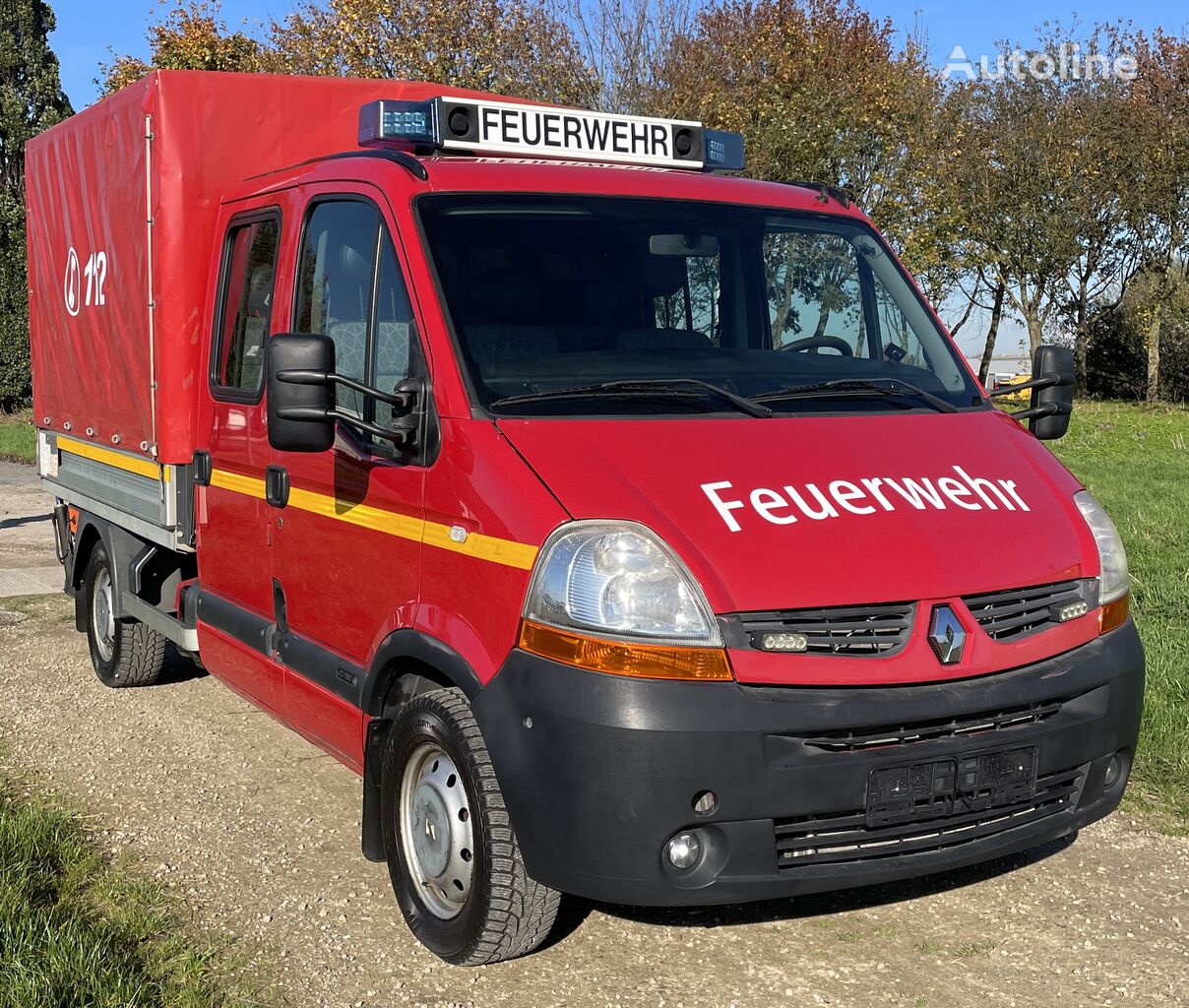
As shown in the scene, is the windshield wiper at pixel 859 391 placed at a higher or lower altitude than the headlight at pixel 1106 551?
higher

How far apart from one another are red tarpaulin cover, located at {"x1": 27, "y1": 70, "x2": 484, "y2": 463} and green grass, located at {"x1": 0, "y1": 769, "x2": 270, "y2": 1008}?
5.78ft

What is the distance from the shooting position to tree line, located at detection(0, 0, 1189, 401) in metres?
22.5

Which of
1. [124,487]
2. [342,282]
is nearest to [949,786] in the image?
[342,282]

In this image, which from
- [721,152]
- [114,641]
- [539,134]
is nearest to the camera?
[539,134]

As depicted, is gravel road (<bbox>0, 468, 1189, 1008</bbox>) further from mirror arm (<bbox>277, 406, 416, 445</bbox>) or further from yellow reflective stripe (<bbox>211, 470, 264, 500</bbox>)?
mirror arm (<bbox>277, 406, 416, 445</bbox>)

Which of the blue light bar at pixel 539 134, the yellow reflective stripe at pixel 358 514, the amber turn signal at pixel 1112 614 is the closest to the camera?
the amber turn signal at pixel 1112 614

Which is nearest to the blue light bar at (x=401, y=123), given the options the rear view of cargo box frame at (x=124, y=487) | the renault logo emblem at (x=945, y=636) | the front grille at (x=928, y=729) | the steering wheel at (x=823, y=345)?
the steering wheel at (x=823, y=345)

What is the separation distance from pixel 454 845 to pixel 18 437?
21.5 m

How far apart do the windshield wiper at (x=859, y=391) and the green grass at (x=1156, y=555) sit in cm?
190

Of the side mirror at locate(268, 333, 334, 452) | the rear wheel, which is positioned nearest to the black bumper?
the side mirror at locate(268, 333, 334, 452)

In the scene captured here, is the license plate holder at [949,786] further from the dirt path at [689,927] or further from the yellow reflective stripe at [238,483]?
the yellow reflective stripe at [238,483]

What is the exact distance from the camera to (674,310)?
4.46 m

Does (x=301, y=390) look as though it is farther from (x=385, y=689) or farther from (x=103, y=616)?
(x=103, y=616)

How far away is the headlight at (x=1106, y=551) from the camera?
391cm
